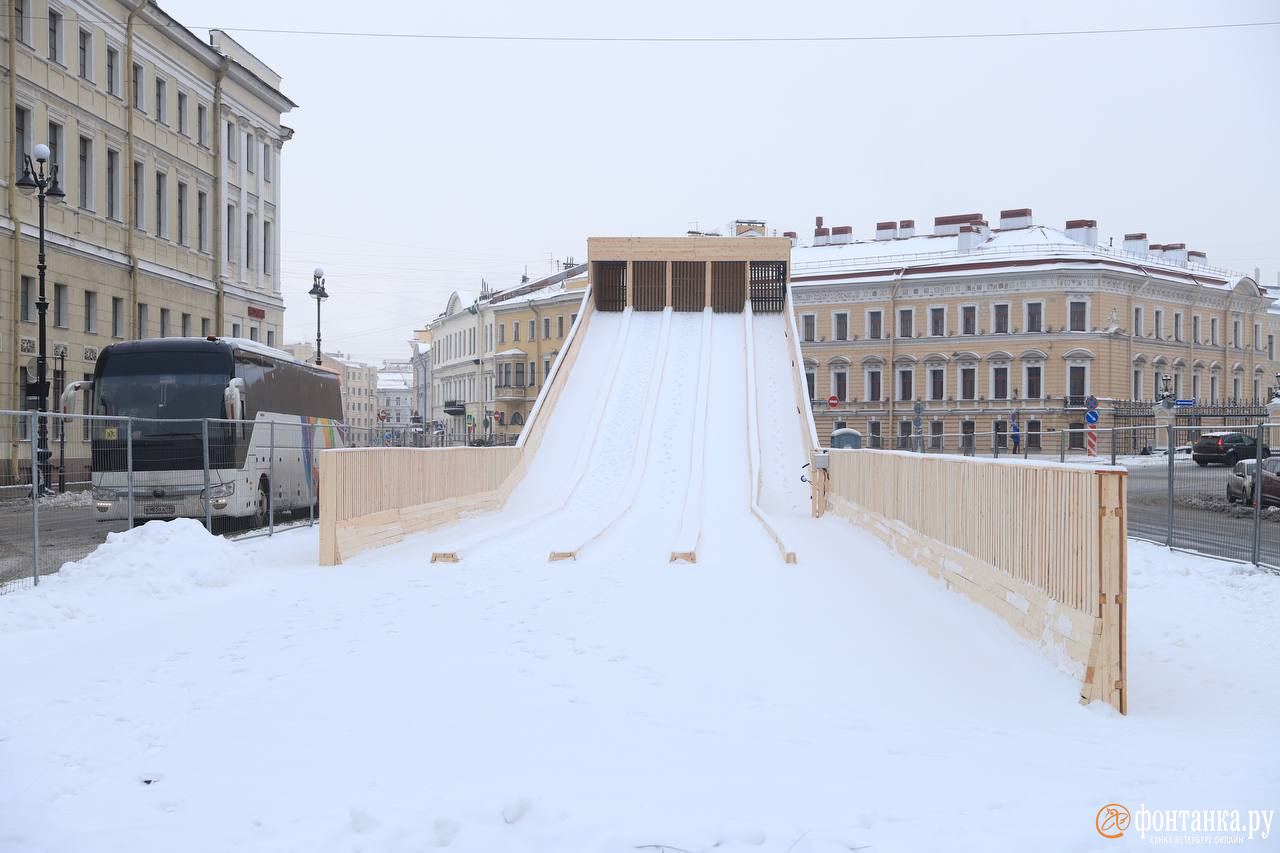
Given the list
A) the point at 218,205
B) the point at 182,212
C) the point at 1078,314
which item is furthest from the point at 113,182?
the point at 1078,314

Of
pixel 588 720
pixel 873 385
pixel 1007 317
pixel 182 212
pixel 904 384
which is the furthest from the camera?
pixel 873 385

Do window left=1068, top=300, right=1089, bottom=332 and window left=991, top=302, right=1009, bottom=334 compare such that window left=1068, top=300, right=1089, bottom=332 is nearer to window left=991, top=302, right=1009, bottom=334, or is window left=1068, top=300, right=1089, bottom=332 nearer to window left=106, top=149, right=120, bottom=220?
window left=991, top=302, right=1009, bottom=334

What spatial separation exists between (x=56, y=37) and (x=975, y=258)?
50.1 meters

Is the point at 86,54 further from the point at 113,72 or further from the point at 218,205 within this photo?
the point at 218,205

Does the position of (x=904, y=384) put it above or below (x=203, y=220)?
below

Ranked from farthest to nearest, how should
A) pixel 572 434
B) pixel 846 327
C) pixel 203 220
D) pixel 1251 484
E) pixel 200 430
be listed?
pixel 846 327
pixel 203 220
pixel 572 434
pixel 200 430
pixel 1251 484

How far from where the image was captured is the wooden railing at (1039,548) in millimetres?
6227

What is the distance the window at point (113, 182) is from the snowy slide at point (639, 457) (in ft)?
59.0

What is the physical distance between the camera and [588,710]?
6066mm

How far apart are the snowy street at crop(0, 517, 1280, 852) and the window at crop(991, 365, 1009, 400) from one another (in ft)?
177

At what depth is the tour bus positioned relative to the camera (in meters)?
13.2

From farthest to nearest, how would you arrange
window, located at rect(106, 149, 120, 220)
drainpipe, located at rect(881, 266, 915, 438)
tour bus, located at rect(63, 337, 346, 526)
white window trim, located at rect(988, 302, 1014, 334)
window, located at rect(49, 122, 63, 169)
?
drainpipe, located at rect(881, 266, 915, 438)
white window trim, located at rect(988, 302, 1014, 334)
window, located at rect(106, 149, 120, 220)
window, located at rect(49, 122, 63, 169)
tour bus, located at rect(63, 337, 346, 526)

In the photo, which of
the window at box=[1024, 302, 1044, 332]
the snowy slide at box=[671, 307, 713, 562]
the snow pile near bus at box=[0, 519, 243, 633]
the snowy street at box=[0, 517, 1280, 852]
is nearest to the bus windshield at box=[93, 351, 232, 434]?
the snow pile near bus at box=[0, 519, 243, 633]

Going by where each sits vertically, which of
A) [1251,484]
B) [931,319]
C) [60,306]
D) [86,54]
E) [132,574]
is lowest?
[132,574]
